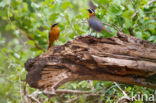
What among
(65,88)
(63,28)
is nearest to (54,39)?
(63,28)

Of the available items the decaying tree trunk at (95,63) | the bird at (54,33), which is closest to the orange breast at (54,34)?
the bird at (54,33)

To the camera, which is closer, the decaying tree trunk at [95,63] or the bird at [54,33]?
the decaying tree trunk at [95,63]

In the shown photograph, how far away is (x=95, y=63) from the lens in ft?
5.63

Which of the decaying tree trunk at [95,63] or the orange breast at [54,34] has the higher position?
the orange breast at [54,34]

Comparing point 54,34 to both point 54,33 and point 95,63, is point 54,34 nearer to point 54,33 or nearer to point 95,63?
point 54,33

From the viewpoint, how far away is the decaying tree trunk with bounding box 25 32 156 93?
5.58 ft

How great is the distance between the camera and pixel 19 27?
4.55 meters

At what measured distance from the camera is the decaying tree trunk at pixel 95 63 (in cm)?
170

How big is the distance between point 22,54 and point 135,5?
7.34ft

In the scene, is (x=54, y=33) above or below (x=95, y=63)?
above

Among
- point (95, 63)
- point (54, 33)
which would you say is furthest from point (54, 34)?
point (95, 63)

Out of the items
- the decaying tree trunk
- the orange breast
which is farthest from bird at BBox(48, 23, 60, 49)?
the decaying tree trunk

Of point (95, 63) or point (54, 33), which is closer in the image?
point (95, 63)

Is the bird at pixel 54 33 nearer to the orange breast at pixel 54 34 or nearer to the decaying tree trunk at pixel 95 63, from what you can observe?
the orange breast at pixel 54 34
